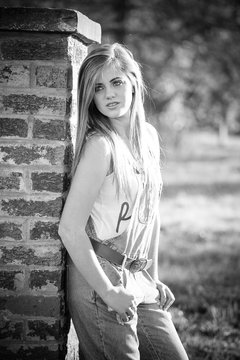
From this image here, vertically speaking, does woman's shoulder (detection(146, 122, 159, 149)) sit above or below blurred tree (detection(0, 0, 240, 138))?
below

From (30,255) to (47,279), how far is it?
6.0 inches

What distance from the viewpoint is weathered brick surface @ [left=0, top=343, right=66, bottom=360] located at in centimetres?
246

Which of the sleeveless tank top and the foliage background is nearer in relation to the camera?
the sleeveless tank top

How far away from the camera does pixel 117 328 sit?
2203 millimetres

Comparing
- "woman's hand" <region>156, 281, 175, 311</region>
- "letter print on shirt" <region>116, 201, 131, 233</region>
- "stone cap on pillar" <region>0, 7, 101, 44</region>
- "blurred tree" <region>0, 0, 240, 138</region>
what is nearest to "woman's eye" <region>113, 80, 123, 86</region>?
"stone cap on pillar" <region>0, 7, 101, 44</region>

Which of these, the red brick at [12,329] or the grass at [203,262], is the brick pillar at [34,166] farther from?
the grass at [203,262]

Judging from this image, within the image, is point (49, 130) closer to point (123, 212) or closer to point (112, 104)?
point (112, 104)

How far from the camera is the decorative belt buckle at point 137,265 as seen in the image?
2.35 meters

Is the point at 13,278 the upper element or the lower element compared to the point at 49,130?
lower

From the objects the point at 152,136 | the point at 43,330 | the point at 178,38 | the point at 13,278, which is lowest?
the point at 43,330

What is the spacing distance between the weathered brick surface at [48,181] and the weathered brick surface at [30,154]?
6 centimetres

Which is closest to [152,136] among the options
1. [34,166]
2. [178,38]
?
[34,166]

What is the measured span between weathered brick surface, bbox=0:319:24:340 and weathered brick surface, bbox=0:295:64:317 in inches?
2.3

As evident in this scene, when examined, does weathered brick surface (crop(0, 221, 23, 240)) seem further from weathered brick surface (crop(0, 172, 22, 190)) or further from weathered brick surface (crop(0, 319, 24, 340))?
weathered brick surface (crop(0, 319, 24, 340))
